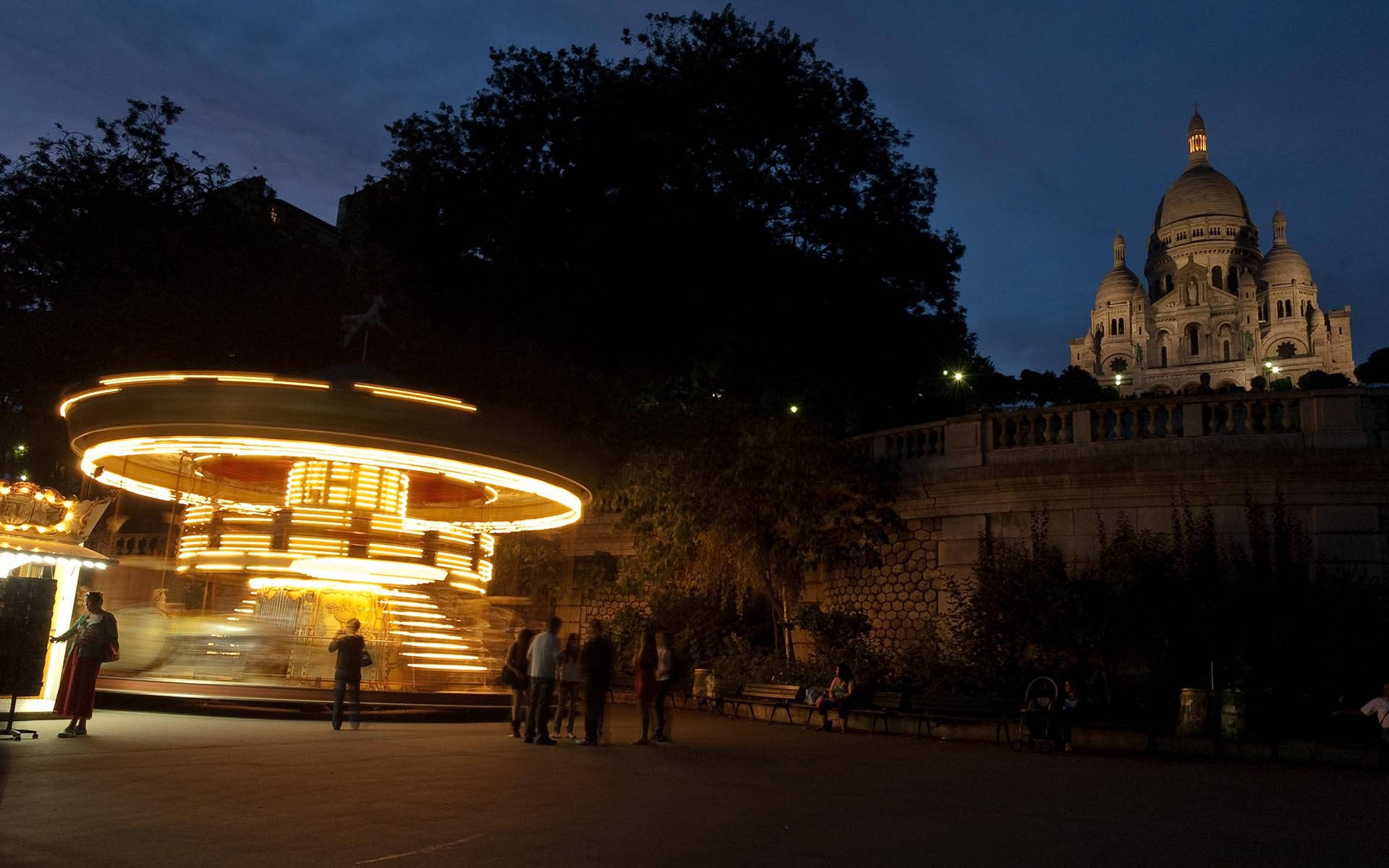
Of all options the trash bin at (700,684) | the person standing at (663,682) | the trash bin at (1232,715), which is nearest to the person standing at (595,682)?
the person standing at (663,682)

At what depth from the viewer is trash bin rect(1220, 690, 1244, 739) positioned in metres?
15.4

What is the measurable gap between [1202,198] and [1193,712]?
125947mm

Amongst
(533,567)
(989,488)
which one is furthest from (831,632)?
(533,567)

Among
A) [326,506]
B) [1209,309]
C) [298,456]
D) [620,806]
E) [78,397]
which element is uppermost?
[1209,309]

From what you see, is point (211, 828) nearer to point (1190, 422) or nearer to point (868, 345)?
point (1190, 422)

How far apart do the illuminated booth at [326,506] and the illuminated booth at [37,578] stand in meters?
2.16

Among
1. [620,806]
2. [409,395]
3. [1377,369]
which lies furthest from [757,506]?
[1377,369]

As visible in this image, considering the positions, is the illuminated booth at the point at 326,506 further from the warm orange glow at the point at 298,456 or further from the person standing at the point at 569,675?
the person standing at the point at 569,675

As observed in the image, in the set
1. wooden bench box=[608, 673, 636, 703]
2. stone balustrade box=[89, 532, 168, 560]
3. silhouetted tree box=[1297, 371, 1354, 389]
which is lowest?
wooden bench box=[608, 673, 636, 703]

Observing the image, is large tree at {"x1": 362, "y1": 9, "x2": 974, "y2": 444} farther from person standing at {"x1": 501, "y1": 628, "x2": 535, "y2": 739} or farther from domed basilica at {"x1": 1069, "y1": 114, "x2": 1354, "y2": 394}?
domed basilica at {"x1": 1069, "y1": 114, "x2": 1354, "y2": 394}

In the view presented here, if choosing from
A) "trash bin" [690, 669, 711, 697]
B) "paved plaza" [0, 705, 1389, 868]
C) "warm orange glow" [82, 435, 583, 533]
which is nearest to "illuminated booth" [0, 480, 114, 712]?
"paved plaza" [0, 705, 1389, 868]

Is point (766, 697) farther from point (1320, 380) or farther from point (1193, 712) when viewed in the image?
point (1320, 380)

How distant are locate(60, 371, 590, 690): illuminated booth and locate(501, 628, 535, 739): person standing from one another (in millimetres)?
2930

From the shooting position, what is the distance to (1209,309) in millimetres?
122375
